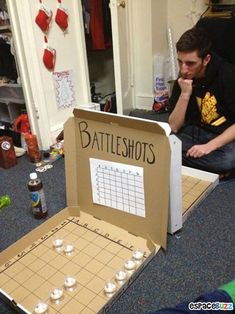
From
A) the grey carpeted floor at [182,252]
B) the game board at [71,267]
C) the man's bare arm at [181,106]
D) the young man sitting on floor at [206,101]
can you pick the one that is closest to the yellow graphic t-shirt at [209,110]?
the young man sitting on floor at [206,101]

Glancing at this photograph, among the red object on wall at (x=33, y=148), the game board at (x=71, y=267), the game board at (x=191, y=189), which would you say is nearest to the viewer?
the game board at (x=71, y=267)

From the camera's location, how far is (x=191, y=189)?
5.04 feet

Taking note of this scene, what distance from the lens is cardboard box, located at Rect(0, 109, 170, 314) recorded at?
40.4 inches

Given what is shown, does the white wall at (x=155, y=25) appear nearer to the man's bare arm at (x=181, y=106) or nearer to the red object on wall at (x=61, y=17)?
the red object on wall at (x=61, y=17)

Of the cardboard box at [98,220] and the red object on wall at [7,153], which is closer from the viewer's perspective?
the cardboard box at [98,220]

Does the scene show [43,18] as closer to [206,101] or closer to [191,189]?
[206,101]

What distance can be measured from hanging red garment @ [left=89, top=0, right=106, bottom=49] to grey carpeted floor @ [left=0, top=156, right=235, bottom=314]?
4.72ft

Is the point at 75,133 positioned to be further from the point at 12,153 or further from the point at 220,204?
the point at 12,153

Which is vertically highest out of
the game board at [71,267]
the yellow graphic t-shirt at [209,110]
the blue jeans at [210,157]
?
the yellow graphic t-shirt at [209,110]

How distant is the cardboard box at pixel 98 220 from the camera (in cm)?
103

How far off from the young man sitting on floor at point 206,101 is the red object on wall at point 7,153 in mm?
1050

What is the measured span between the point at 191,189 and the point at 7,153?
1.20m

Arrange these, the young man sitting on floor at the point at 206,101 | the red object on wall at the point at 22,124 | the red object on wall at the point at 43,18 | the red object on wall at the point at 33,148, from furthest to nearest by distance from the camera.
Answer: the red object on wall at the point at 22,124 → the red object on wall at the point at 33,148 → the red object on wall at the point at 43,18 → the young man sitting on floor at the point at 206,101

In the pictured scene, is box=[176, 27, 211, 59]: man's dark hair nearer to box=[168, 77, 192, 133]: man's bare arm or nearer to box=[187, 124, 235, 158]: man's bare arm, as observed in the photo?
box=[168, 77, 192, 133]: man's bare arm
